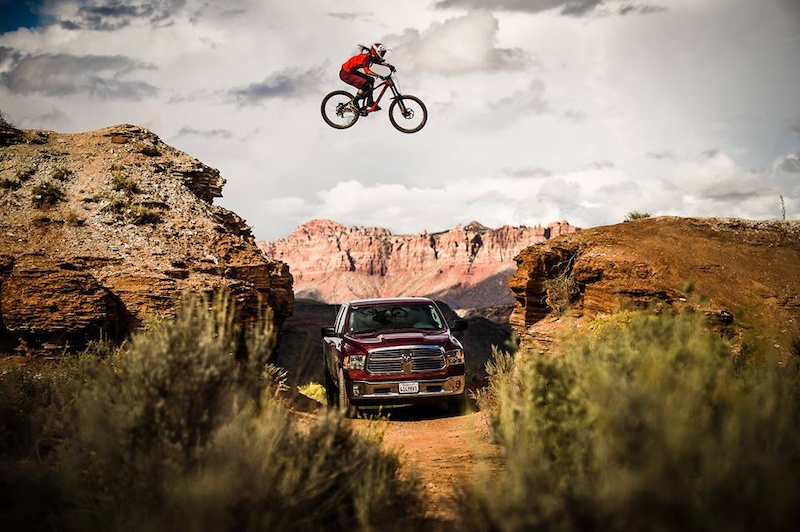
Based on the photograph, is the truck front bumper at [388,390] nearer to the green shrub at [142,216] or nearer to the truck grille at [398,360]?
the truck grille at [398,360]

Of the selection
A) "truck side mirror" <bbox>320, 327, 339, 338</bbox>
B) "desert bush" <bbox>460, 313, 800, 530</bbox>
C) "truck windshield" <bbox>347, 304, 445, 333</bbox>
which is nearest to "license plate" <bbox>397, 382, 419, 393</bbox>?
"truck windshield" <bbox>347, 304, 445, 333</bbox>

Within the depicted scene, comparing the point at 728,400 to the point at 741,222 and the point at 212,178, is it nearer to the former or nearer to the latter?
the point at 741,222

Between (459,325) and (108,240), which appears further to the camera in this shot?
(108,240)

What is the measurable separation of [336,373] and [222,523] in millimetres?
7862

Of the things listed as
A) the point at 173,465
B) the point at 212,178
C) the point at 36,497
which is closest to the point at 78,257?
the point at 212,178

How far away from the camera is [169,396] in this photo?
3.82 metres

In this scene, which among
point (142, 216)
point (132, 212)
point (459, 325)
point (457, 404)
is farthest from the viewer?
point (132, 212)

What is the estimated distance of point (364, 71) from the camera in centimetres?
1325

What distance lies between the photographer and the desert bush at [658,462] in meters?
2.66

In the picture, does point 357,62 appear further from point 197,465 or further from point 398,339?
point 197,465

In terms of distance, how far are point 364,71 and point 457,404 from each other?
777cm

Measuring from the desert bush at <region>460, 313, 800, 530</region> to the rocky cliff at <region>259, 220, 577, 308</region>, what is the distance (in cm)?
14768

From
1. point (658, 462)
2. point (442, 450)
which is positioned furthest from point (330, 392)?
point (658, 462)

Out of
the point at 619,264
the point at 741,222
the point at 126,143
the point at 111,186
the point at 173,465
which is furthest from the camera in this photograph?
the point at 126,143
